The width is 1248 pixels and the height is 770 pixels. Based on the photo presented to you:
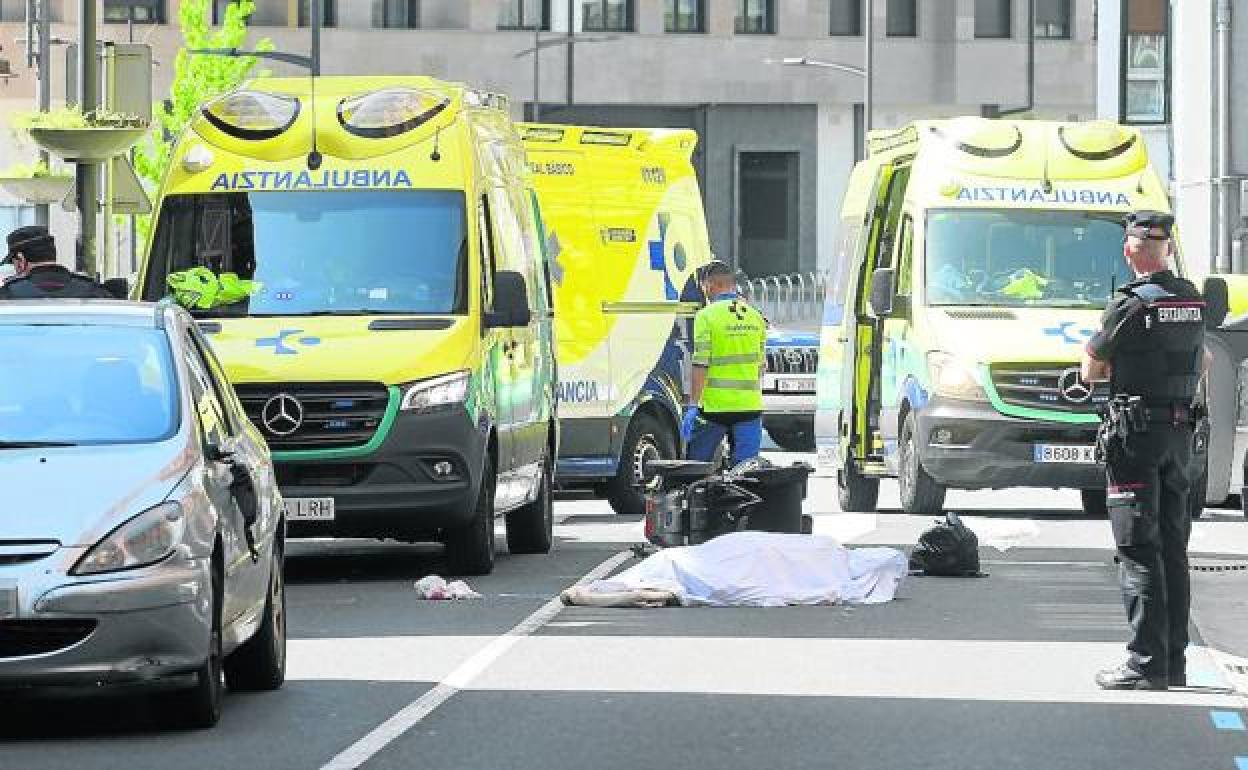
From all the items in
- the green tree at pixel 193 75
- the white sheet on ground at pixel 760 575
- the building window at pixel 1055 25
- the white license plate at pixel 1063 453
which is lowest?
the white sheet on ground at pixel 760 575

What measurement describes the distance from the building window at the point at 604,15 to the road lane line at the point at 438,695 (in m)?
68.3

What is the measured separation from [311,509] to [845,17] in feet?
229

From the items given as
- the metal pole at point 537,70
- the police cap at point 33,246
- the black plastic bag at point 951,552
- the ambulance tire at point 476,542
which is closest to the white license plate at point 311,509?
the ambulance tire at point 476,542

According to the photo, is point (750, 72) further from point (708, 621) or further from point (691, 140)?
point (708, 621)

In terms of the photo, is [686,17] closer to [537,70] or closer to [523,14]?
[523,14]

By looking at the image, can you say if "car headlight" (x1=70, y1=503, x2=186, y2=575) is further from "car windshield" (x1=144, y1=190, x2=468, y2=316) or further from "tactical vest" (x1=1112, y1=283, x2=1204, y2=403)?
"car windshield" (x1=144, y1=190, x2=468, y2=316)

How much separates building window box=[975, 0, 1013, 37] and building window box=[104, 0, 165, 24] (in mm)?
20743

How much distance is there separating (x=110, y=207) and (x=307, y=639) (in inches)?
516

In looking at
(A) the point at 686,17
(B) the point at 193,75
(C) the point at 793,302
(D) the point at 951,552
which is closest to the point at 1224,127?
(D) the point at 951,552

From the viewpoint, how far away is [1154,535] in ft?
42.4

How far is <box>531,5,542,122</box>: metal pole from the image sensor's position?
254ft

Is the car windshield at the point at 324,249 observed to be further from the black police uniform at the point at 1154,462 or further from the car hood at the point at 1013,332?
the black police uniform at the point at 1154,462

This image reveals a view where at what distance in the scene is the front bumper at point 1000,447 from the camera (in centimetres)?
2384

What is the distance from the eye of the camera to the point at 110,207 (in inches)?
1083
